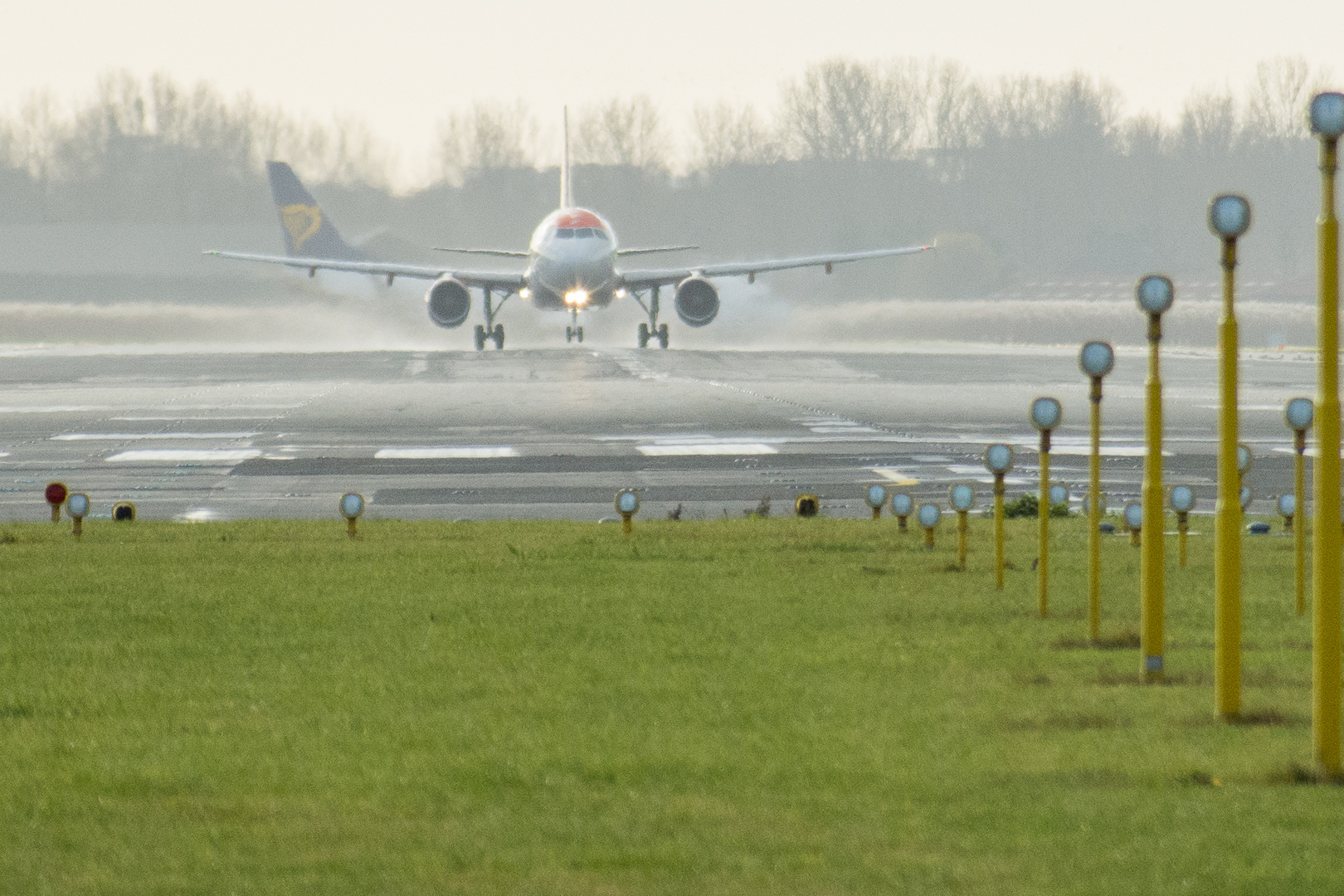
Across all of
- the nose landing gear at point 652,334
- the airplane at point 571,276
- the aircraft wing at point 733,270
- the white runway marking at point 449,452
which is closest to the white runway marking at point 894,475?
the white runway marking at point 449,452

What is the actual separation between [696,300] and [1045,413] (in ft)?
166

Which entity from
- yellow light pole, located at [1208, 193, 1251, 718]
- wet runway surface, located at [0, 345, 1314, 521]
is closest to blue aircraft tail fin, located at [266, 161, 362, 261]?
wet runway surface, located at [0, 345, 1314, 521]

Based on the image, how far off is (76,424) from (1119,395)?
23579mm

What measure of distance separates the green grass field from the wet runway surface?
8.76 meters

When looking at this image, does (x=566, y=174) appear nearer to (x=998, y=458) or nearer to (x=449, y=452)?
(x=449, y=452)

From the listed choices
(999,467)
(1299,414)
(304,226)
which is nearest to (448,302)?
(304,226)

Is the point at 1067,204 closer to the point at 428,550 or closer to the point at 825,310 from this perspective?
the point at 825,310

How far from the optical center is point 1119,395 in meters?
44.2

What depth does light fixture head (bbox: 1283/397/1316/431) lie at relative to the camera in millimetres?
10656

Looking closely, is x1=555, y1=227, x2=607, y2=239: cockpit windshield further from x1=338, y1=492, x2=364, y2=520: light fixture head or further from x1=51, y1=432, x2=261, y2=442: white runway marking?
x1=338, y1=492, x2=364, y2=520: light fixture head

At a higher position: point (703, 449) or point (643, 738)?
point (703, 449)

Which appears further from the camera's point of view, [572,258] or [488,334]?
[488,334]

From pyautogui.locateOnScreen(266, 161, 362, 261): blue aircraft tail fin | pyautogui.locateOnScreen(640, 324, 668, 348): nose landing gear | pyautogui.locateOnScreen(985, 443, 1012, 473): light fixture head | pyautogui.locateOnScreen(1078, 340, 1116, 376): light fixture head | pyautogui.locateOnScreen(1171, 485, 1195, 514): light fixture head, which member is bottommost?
pyautogui.locateOnScreen(1171, 485, 1195, 514): light fixture head

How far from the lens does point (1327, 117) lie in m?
6.58
